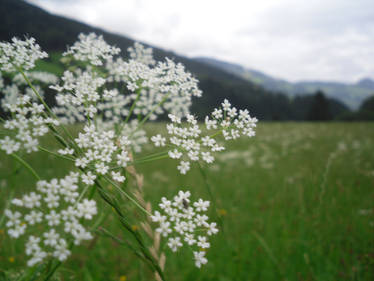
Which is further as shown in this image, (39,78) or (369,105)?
(369,105)

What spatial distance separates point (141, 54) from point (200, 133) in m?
1.15

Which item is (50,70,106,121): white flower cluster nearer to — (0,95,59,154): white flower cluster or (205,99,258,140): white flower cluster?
(0,95,59,154): white flower cluster

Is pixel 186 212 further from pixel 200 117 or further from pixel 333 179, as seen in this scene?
pixel 333 179

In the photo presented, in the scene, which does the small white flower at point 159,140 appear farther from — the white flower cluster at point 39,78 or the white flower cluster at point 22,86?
the white flower cluster at point 39,78

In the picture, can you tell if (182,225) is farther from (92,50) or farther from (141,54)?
(141,54)

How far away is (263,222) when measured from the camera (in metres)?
4.18

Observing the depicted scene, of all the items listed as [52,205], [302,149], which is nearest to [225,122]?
[52,205]

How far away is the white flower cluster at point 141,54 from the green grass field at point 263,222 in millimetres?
1302

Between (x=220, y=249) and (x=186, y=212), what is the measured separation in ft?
8.64

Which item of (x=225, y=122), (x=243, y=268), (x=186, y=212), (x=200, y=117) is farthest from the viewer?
(x=243, y=268)

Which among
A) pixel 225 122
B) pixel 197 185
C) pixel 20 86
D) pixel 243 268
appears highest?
pixel 20 86

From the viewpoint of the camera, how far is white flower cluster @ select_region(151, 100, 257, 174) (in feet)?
4.49

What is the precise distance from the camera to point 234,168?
24.3ft

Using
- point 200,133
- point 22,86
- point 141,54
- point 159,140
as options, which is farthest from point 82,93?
point 22,86
